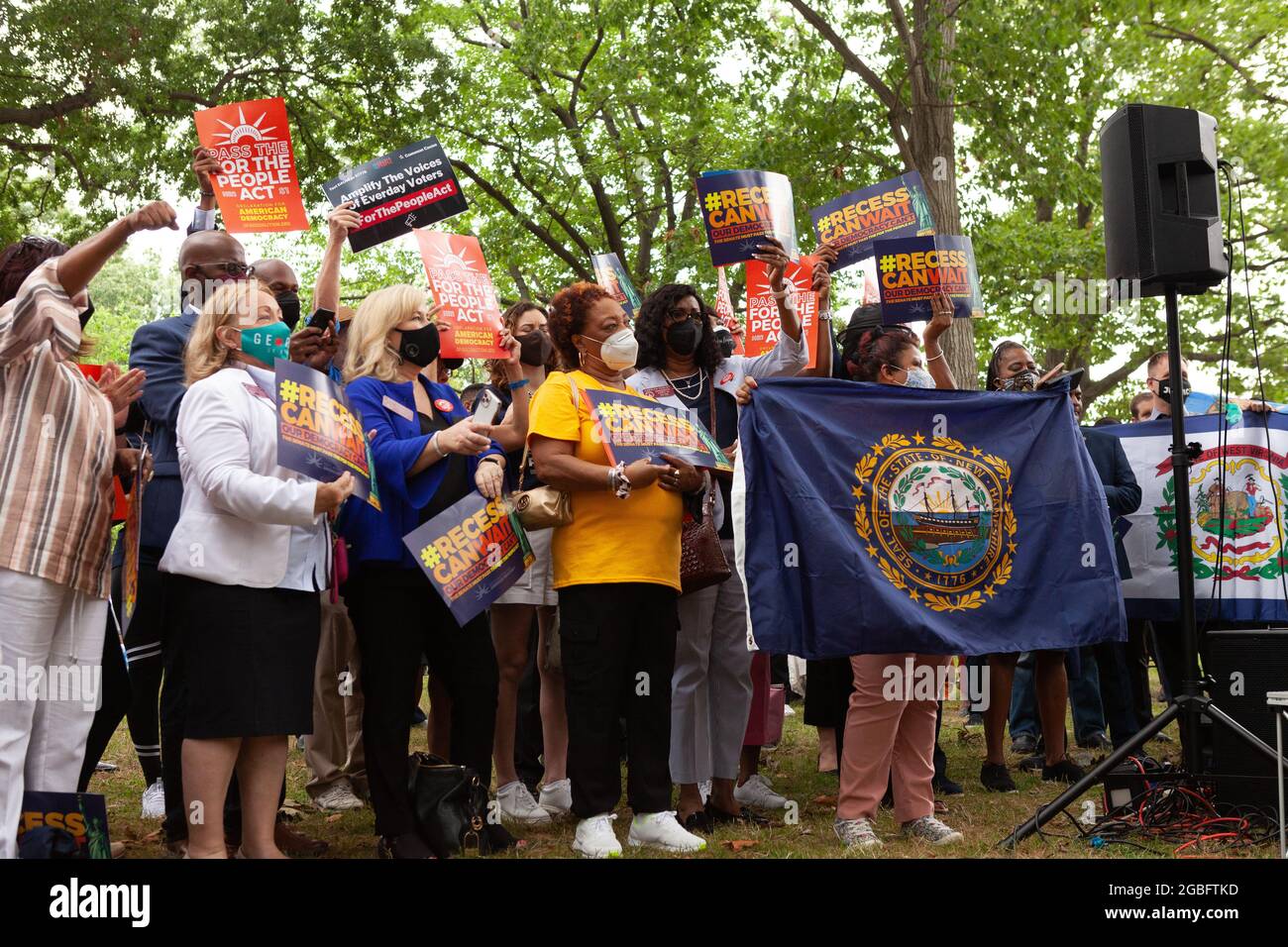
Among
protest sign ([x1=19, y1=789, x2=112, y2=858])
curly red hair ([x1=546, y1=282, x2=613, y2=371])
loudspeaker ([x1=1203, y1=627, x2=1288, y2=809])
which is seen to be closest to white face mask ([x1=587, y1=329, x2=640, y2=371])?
curly red hair ([x1=546, y1=282, x2=613, y2=371])

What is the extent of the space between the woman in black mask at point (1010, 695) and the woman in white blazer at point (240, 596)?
3.75 m

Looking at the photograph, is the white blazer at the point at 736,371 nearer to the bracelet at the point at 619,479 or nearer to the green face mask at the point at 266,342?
the bracelet at the point at 619,479

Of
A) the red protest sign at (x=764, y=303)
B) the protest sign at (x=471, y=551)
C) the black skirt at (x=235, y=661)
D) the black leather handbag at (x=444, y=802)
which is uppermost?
the red protest sign at (x=764, y=303)

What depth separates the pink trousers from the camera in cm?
539

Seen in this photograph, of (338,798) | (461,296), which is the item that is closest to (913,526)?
(461,296)

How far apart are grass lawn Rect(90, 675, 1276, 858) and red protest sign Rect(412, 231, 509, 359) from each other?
2347 mm

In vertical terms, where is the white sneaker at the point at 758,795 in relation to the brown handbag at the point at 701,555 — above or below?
below

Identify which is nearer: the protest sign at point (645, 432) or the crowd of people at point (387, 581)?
the crowd of people at point (387, 581)

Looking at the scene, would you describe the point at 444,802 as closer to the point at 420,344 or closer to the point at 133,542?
the point at 133,542

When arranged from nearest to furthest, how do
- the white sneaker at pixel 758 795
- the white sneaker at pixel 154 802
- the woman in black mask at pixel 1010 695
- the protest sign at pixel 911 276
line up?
the white sneaker at pixel 154 802
the white sneaker at pixel 758 795
the protest sign at pixel 911 276
the woman in black mask at pixel 1010 695

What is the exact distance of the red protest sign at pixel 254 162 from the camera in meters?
6.36

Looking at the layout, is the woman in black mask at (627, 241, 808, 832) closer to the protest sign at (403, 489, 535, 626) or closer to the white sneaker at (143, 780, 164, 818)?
the protest sign at (403, 489, 535, 626)

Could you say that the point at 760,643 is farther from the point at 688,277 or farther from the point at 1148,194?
the point at 688,277

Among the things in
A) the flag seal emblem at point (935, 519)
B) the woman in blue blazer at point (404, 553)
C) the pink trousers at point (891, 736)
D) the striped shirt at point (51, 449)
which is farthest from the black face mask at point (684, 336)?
the striped shirt at point (51, 449)
